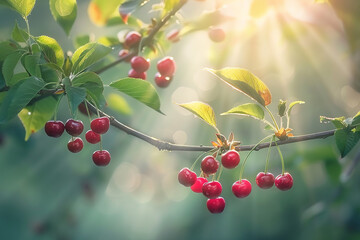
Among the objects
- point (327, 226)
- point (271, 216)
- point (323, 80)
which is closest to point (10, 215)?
point (271, 216)

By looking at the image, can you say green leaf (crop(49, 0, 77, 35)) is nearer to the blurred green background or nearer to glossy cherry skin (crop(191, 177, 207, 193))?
the blurred green background

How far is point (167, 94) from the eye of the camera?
17.9 feet

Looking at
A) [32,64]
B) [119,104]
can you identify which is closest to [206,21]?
[32,64]

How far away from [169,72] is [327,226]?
4390 mm

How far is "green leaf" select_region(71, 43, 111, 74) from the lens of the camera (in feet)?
3.72

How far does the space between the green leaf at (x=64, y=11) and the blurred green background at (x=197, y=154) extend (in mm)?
317

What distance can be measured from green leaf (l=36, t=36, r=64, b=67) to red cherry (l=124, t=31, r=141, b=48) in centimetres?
53


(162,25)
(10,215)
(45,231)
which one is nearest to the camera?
(162,25)

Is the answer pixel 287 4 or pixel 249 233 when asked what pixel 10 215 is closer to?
pixel 249 233

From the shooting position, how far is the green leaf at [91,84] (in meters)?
1.11

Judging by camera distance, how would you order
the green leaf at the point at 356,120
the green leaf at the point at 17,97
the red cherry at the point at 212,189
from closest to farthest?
the green leaf at the point at 17,97, the green leaf at the point at 356,120, the red cherry at the point at 212,189

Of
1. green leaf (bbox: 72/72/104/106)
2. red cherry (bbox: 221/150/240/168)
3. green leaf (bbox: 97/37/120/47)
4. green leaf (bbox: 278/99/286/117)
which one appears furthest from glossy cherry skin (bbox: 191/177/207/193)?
green leaf (bbox: 97/37/120/47)

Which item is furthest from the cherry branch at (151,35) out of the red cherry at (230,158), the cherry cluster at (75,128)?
the red cherry at (230,158)

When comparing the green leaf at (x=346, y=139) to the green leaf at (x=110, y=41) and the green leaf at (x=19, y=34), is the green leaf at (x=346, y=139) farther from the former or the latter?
the green leaf at (x=110, y=41)
